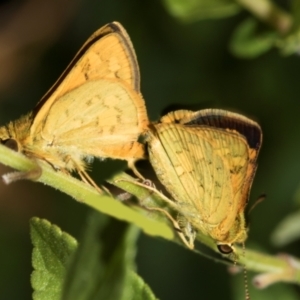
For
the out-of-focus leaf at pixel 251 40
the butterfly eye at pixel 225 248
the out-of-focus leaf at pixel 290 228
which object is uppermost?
the butterfly eye at pixel 225 248

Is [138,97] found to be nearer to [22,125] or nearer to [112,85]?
[112,85]

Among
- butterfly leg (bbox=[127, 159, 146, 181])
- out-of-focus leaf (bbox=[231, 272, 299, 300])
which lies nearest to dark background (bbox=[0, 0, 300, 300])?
out-of-focus leaf (bbox=[231, 272, 299, 300])

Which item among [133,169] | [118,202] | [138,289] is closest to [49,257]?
[138,289]

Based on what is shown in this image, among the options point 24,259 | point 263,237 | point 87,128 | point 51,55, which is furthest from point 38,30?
point 87,128

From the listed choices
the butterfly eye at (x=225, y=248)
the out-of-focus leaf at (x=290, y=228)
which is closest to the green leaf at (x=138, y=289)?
the butterfly eye at (x=225, y=248)

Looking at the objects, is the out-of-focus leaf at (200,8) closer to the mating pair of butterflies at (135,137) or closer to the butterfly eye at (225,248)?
the mating pair of butterflies at (135,137)
